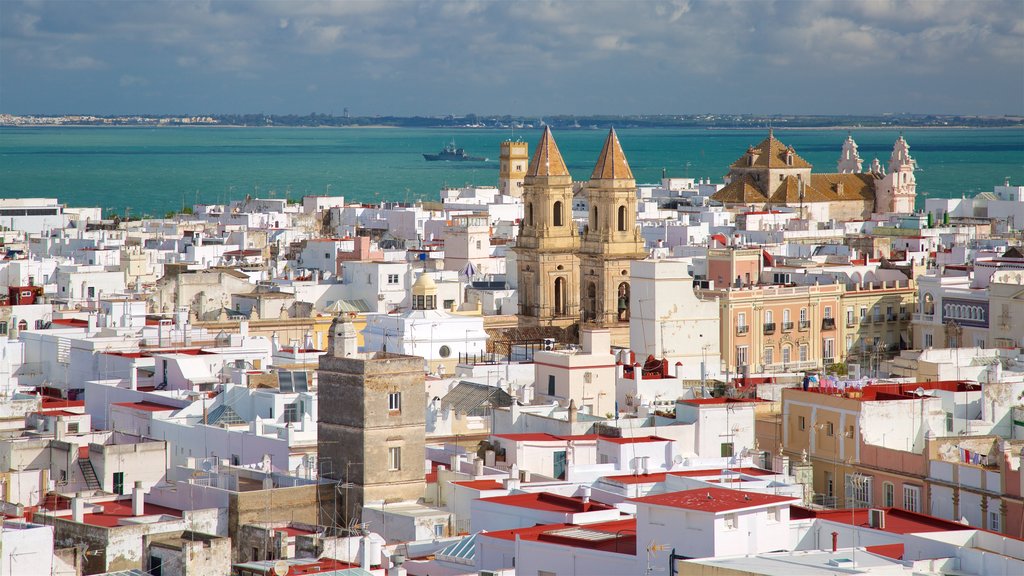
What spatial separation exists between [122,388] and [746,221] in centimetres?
4879

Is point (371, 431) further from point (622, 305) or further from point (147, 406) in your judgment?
point (622, 305)

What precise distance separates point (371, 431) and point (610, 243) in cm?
2604

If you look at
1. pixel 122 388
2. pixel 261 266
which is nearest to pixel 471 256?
pixel 261 266

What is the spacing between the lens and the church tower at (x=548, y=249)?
2210 inches

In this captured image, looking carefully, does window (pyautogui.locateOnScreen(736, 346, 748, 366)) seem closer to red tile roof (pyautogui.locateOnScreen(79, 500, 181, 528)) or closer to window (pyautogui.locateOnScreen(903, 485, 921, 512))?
window (pyautogui.locateOnScreen(903, 485, 921, 512))

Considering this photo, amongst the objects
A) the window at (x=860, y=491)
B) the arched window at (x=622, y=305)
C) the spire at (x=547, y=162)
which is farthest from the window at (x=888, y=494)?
the spire at (x=547, y=162)

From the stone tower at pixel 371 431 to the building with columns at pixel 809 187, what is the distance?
65172mm

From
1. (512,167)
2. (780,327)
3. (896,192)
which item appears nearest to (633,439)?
(780,327)

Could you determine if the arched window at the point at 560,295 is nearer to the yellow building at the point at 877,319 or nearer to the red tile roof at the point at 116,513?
the yellow building at the point at 877,319

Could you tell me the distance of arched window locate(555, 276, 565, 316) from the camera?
5647 cm

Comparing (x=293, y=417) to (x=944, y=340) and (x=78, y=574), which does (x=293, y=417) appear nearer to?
(x=78, y=574)

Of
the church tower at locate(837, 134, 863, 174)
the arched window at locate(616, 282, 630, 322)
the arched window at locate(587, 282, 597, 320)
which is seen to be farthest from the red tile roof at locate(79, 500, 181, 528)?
the church tower at locate(837, 134, 863, 174)

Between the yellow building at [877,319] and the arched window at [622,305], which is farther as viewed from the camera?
the yellow building at [877,319]

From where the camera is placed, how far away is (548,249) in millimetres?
56062
